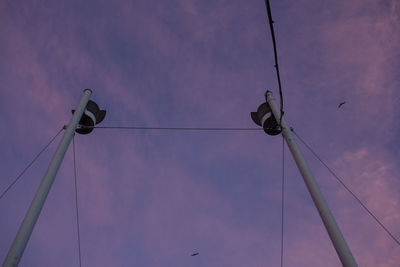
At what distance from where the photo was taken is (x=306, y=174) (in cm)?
646

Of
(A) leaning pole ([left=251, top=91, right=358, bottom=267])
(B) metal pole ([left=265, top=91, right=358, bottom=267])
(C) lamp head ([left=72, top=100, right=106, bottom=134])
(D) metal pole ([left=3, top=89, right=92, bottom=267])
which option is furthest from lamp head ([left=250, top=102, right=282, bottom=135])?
(D) metal pole ([left=3, top=89, right=92, bottom=267])

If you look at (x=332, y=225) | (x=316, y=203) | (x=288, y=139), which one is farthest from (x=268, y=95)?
(x=332, y=225)

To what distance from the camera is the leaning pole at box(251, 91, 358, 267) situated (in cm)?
510

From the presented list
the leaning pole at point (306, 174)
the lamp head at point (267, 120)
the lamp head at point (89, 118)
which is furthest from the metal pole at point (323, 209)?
the lamp head at point (89, 118)

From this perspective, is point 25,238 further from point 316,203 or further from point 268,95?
point 268,95

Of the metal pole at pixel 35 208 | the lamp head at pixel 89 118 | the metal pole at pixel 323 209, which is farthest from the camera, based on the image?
the lamp head at pixel 89 118

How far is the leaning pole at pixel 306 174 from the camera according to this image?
510cm

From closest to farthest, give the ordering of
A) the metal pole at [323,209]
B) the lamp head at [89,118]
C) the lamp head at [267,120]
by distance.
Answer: the metal pole at [323,209] < the lamp head at [267,120] < the lamp head at [89,118]

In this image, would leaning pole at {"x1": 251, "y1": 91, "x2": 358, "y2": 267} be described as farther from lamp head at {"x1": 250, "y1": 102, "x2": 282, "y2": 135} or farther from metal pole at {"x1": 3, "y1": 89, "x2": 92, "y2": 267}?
metal pole at {"x1": 3, "y1": 89, "x2": 92, "y2": 267}

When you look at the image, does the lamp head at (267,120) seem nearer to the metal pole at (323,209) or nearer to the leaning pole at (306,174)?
the leaning pole at (306,174)

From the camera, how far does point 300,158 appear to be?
686 centimetres

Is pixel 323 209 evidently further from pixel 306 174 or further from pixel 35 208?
pixel 35 208

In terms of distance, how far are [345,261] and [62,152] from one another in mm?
6172

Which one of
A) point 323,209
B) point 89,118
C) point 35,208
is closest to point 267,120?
point 323,209
